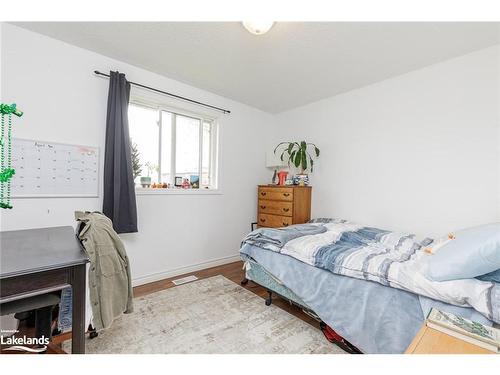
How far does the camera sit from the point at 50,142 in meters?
1.93

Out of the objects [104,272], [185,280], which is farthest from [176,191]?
[104,272]

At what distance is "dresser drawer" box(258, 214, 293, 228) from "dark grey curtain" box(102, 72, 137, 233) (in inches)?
65.7

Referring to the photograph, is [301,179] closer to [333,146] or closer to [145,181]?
[333,146]

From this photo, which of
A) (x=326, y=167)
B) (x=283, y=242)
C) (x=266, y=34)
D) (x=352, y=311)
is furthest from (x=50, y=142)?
(x=326, y=167)

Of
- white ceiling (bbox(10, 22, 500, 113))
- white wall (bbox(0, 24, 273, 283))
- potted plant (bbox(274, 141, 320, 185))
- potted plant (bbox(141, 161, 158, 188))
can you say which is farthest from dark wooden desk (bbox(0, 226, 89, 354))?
potted plant (bbox(274, 141, 320, 185))

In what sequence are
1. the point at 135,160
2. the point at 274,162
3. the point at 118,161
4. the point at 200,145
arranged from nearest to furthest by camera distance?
the point at 118,161
the point at 135,160
the point at 200,145
the point at 274,162

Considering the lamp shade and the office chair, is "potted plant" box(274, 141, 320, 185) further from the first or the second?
the office chair

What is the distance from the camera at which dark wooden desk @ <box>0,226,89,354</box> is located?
2.82 feet

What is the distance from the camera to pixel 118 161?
2158mm

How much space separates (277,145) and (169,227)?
6.73 feet

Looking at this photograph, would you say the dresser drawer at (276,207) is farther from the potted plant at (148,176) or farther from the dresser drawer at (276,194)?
the potted plant at (148,176)

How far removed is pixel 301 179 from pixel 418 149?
4.33ft

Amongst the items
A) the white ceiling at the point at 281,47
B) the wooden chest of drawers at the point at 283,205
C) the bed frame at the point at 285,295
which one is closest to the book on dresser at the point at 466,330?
the bed frame at the point at 285,295

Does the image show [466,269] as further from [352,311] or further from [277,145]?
[277,145]
